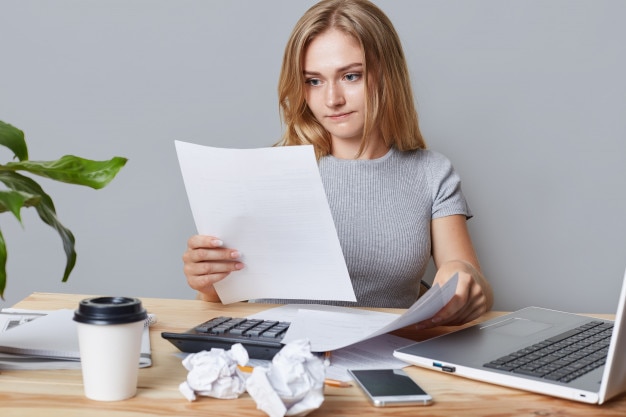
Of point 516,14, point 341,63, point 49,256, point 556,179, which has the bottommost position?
point 49,256

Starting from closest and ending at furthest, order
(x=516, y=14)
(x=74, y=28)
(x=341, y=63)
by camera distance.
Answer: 1. (x=341, y=63)
2. (x=516, y=14)
3. (x=74, y=28)

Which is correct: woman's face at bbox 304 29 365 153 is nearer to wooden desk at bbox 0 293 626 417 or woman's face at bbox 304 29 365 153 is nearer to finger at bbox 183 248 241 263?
finger at bbox 183 248 241 263

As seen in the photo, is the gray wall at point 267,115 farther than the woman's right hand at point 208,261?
Yes

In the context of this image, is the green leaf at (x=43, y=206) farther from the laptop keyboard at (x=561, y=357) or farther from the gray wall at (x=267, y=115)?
the gray wall at (x=267, y=115)

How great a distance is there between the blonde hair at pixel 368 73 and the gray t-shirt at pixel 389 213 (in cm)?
6

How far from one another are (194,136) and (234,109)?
→ 0.14 metres

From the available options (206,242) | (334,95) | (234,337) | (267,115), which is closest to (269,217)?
(206,242)

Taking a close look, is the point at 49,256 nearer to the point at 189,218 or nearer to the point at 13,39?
the point at 189,218

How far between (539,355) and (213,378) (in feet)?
1.39

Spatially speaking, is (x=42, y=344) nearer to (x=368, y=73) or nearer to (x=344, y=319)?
(x=344, y=319)

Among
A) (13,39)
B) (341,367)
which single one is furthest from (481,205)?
(13,39)

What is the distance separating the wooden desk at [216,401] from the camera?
0.74 meters

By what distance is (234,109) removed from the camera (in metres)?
2.04

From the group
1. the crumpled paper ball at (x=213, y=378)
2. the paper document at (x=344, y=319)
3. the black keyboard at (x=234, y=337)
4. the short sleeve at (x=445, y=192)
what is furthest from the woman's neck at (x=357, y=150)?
the crumpled paper ball at (x=213, y=378)
